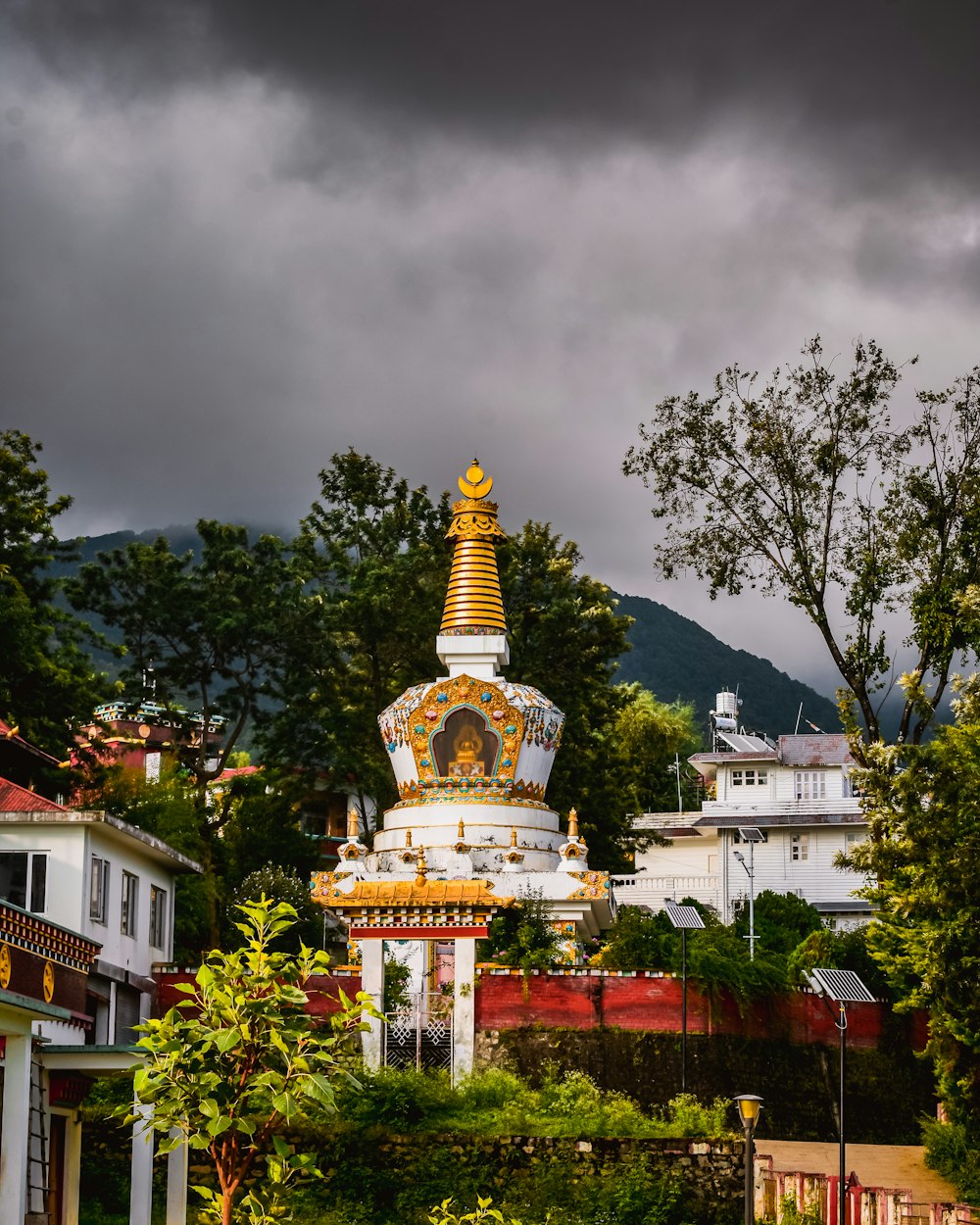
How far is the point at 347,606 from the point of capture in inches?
1820

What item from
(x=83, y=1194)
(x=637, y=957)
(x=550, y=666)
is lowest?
(x=83, y=1194)

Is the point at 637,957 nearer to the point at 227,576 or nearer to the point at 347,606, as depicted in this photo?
the point at 347,606

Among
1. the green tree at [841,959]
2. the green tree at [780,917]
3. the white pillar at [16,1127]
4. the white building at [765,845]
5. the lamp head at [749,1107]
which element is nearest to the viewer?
the white pillar at [16,1127]

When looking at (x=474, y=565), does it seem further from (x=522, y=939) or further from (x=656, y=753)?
(x=656, y=753)

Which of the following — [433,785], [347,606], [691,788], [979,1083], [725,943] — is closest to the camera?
[979,1083]

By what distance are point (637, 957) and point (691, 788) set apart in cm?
3882

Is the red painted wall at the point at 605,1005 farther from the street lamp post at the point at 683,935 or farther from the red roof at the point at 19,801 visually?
the red roof at the point at 19,801

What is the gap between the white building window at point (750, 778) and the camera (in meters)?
64.8

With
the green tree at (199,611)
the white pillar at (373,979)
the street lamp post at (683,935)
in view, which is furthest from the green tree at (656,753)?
the white pillar at (373,979)

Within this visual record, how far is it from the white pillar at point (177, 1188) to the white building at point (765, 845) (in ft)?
119

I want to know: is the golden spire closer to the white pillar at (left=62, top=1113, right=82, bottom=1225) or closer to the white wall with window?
the white wall with window

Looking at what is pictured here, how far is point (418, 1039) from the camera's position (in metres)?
30.2

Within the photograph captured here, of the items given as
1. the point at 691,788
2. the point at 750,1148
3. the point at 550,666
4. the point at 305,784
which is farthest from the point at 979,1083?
the point at 691,788

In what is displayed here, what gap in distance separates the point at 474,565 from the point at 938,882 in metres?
17.7
